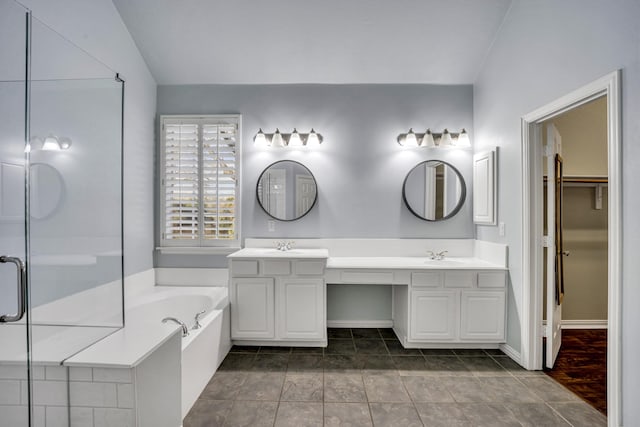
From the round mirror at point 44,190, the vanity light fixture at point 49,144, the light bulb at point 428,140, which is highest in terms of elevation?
the light bulb at point 428,140

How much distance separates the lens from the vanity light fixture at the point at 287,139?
341cm

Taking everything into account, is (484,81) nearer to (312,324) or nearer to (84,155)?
(312,324)

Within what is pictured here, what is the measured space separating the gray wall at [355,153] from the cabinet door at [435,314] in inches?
30.5

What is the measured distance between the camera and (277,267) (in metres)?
2.94

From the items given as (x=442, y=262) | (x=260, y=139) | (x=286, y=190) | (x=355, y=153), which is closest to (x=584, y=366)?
(x=442, y=262)

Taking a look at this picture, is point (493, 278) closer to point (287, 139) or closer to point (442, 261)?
point (442, 261)

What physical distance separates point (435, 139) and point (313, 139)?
1294 millimetres

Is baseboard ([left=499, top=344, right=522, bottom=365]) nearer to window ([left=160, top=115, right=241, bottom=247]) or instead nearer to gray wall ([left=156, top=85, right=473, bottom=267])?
gray wall ([left=156, top=85, right=473, bottom=267])

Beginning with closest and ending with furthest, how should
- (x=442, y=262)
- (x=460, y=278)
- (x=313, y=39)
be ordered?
(x=460, y=278), (x=313, y=39), (x=442, y=262)

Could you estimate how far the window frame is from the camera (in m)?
3.49

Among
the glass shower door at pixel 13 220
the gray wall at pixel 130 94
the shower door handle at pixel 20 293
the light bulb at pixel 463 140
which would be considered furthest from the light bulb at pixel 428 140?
the shower door handle at pixel 20 293

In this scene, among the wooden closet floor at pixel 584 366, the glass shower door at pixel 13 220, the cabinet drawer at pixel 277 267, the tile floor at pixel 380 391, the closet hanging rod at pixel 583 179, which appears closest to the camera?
the glass shower door at pixel 13 220

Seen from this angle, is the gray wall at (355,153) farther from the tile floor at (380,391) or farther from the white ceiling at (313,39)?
the tile floor at (380,391)

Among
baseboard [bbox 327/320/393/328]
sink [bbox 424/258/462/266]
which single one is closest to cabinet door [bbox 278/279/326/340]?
baseboard [bbox 327/320/393/328]
